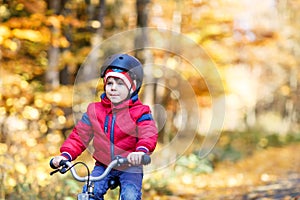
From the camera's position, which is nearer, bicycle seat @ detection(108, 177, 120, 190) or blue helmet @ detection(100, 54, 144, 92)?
blue helmet @ detection(100, 54, 144, 92)

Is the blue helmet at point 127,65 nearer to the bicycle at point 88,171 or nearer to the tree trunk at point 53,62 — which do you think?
the bicycle at point 88,171

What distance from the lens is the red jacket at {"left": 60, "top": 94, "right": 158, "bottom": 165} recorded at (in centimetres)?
383

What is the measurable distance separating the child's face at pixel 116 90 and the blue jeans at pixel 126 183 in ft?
1.75

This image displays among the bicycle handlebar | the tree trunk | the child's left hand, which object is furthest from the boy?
the tree trunk

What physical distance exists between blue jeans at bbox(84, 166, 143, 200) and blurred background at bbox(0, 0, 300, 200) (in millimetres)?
1414

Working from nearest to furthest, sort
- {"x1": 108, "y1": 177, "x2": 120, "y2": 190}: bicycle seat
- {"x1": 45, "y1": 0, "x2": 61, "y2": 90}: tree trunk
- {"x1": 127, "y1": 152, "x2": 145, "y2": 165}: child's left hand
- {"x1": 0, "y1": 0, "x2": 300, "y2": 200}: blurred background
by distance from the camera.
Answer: {"x1": 127, "y1": 152, "x2": 145, "y2": 165}: child's left hand, {"x1": 108, "y1": 177, "x2": 120, "y2": 190}: bicycle seat, {"x1": 0, "y1": 0, "x2": 300, "y2": 200}: blurred background, {"x1": 45, "y1": 0, "x2": 61, "y2": 90}: tree trunk

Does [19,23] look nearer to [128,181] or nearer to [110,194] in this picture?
[110,194]

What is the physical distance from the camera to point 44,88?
11.0 metres

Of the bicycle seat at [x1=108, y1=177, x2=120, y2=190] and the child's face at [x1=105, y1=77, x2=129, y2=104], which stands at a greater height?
the child's face at [x1=105, y1=77, x2=129, y2=104]

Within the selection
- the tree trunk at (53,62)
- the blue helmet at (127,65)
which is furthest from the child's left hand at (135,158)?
the tree trunk at (53,62)

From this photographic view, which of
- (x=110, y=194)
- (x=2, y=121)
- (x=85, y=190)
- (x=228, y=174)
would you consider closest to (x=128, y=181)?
(x=85, y=190)

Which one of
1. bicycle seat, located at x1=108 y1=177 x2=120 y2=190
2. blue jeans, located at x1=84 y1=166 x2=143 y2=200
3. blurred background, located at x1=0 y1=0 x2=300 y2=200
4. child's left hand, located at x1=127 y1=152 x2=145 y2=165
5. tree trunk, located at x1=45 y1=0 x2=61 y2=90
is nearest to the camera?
child's left hand, located at x1=127 y1=152 x2=145 y2=165

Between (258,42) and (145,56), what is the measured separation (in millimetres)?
4559

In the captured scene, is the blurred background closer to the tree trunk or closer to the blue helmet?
the tree trunk
